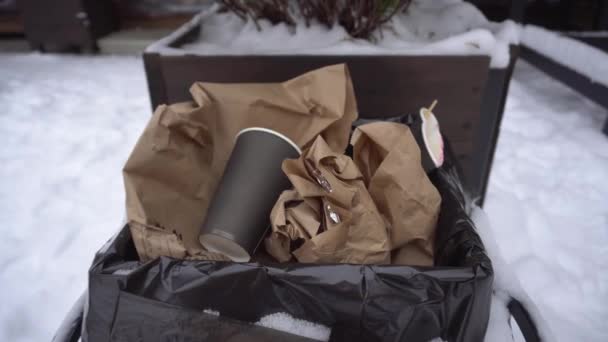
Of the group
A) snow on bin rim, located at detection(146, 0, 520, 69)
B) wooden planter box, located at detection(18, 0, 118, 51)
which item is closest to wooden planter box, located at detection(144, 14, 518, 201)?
snow on bin rim, located at detection(146, 0, 520, 69)

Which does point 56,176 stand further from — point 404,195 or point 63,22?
point 63,22

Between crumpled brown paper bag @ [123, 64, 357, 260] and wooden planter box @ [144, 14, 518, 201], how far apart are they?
0.82ft

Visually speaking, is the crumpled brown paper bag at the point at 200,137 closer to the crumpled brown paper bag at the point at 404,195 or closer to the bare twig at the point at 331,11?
the crumpled brown paper bag at the point at 404,195

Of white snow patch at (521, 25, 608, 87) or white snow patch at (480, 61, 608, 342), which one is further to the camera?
white snow patch at (521, 25, 608, 87)

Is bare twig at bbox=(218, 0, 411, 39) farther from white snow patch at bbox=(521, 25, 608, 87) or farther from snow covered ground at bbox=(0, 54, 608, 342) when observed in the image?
white snow patch at bbox=(521, 25, 608, 87)

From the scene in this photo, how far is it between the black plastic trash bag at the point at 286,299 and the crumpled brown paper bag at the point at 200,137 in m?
0.09

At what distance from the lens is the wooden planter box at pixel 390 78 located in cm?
103

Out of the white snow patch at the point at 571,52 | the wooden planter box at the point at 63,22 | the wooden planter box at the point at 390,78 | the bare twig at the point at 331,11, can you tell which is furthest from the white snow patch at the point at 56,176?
the white snow patch at the point at 571,52

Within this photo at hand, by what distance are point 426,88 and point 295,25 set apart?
1.51 feet

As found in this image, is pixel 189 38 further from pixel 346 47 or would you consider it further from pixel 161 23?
pixel 161 23

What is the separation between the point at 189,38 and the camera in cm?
129

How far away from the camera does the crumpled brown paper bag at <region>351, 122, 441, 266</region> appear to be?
0.66 m

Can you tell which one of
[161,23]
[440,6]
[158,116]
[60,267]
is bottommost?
A: [60,267]

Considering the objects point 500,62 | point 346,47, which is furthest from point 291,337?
point 500,62
